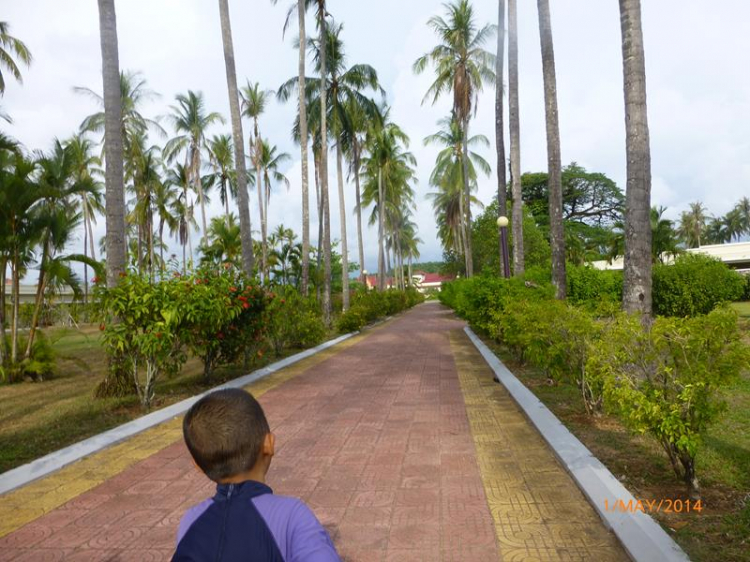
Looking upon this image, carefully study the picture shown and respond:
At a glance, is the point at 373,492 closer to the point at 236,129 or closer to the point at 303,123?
the point at 236,129

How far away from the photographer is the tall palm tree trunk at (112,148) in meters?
8.88

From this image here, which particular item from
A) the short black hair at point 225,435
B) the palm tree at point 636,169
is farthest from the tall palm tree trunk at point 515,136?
the short black hair at point 225,435

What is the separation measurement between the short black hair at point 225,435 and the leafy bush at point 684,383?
312 centimetres

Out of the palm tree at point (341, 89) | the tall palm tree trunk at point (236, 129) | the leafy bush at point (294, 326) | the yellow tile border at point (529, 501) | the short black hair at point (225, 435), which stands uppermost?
the palm tree at point (341, 89)

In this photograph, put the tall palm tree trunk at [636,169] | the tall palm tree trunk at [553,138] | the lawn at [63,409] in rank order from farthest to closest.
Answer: the tall palm tree trunk at [553,138], the tall palm tree trunk at [636,169], the lawn at [63,409]

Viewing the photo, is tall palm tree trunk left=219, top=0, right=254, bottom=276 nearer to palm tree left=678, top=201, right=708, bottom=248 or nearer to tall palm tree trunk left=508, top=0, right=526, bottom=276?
tall palm tree trunk left=508, top=0, right=526, bottom=276

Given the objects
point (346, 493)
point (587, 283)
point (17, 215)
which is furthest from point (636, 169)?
point (587, 283)

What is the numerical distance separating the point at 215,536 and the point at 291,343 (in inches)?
591

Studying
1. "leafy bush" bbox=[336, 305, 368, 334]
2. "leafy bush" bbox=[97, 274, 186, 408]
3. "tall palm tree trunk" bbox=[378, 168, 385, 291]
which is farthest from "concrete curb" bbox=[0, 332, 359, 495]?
"tall palm tree trunk" bbox=[378, 168, 385, 291]

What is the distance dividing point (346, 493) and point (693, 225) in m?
99.9

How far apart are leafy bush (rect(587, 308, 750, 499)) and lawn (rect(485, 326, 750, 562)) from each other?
22 centimetres

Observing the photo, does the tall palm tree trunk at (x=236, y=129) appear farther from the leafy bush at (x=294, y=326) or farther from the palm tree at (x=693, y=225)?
the palm tree at (x=693, y=225)

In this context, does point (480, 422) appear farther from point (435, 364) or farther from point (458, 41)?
point (458, 41)

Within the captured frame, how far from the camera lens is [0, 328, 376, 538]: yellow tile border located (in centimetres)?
414
